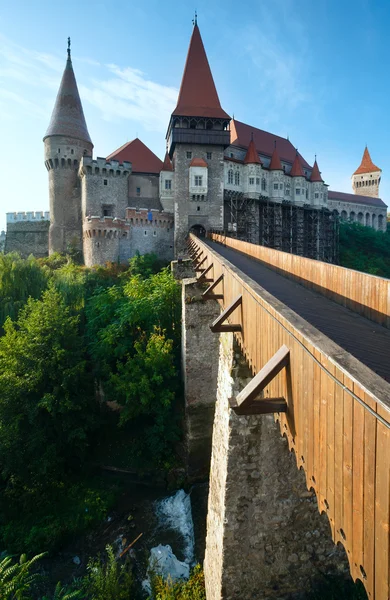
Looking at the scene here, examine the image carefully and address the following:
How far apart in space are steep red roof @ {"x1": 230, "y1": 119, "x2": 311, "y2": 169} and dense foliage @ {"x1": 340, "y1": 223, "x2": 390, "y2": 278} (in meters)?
9.90

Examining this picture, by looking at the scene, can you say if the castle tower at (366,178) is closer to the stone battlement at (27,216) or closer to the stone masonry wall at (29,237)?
the stone battlement at (27,216)

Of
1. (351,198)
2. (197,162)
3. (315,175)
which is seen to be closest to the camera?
(197,162)

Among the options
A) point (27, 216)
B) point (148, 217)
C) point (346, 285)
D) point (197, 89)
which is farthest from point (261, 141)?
point (346, 285)

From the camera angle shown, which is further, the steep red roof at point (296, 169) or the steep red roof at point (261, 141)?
the steep red roof at point (296, 169)

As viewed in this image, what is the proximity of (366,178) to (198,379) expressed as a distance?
2589 inches

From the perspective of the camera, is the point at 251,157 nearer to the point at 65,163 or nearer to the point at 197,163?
the point at 197,163

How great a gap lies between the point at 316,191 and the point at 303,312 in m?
41.6

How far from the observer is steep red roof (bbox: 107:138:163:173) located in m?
29.7

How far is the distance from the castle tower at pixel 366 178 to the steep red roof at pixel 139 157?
1874 inches

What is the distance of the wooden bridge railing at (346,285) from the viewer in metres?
4.45

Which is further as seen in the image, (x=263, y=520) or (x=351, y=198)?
(x=351, y=198)

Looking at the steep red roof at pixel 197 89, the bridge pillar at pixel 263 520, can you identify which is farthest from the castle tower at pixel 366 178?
the bridge pillar at pixel 263 520

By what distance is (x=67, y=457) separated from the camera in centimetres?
1190

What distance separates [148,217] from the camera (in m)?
26.9
